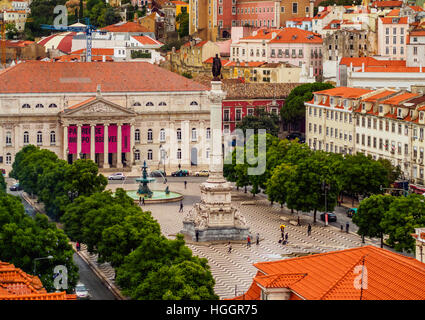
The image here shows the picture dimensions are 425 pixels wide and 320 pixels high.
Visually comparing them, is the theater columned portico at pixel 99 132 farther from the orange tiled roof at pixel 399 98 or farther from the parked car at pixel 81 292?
the parked car at pixel 81 292

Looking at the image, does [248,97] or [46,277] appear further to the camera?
[248,97]

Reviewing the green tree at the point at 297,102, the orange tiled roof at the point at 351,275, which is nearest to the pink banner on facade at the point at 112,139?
the green tree at the point at 297,102

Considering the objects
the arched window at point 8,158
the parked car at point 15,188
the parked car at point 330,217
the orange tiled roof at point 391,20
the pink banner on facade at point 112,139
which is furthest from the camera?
the orange tiled roof at point 391,20

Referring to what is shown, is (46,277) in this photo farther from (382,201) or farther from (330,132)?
(330,132)

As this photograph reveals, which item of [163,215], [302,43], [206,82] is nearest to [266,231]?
A: [163,215]

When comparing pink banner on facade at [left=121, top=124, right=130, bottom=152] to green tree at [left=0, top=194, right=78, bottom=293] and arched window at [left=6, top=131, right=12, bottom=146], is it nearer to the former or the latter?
arched window at [left=6, top=131, right=12, bottom=146]
